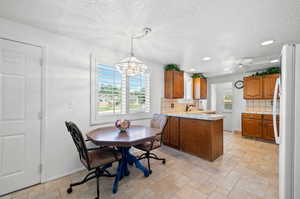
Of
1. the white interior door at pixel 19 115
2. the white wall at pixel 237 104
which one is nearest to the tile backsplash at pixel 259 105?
the white wall at pixel 237 104

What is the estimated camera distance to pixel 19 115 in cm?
185

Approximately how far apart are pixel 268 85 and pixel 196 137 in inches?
123

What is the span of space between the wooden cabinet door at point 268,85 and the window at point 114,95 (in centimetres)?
378

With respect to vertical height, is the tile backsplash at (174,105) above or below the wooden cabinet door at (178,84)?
below

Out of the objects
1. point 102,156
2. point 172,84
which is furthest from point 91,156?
point 172,84

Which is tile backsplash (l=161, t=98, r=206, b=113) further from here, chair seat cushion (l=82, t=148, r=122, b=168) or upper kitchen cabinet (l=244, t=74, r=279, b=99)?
chair seat cushion (l=82, t=148, r=122, b=168)

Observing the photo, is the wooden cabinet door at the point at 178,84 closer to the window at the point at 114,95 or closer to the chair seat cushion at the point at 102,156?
the window at the point at 114,95

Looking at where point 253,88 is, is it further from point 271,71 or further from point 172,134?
point 172,134

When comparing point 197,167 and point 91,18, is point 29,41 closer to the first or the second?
point 91,18

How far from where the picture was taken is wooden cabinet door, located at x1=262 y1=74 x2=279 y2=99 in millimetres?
3879

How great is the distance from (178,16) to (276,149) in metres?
4.09

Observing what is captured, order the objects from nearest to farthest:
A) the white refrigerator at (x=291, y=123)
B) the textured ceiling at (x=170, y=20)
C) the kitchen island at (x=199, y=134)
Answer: the white refrigerator at (x=291, y=123) < the textured ceiling at (x=170, y=20) < the kitchen island at (x=199, y=134)

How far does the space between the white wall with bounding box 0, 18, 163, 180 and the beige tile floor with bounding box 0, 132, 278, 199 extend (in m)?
0.33

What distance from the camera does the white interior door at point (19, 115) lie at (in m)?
1.75
